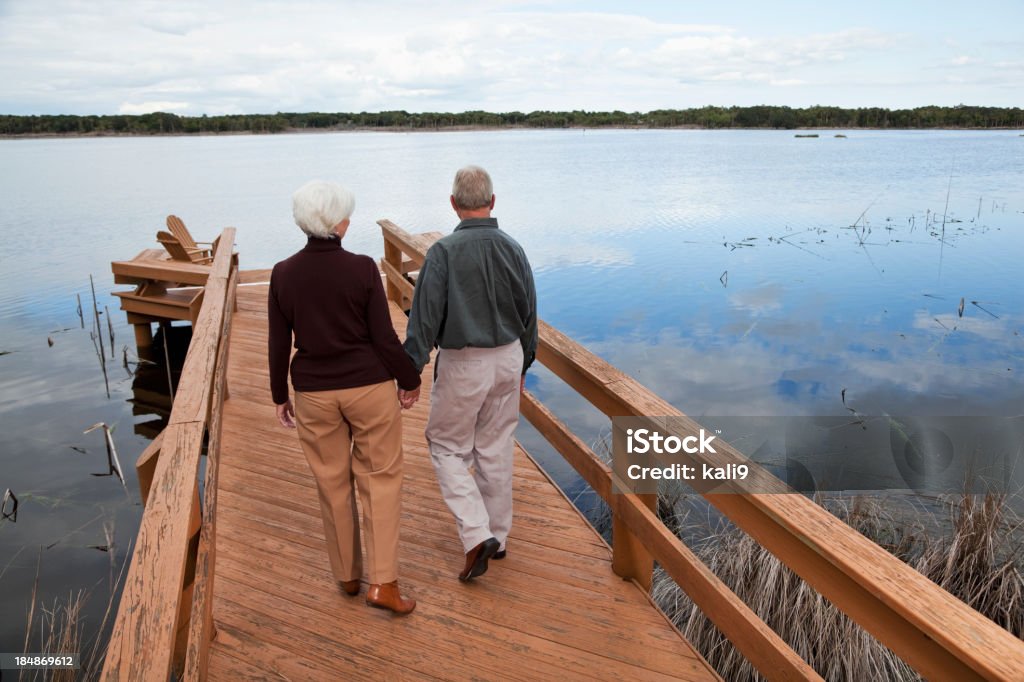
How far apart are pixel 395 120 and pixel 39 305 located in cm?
7975

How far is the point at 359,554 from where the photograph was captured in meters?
2.93

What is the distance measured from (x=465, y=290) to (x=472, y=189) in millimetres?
366

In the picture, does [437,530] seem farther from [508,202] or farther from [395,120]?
[395,120]

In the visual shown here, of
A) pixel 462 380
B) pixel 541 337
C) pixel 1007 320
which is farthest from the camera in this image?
pixel 1007 320

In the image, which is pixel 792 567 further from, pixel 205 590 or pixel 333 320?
pixel 205 590

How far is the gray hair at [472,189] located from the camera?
2.71 metres

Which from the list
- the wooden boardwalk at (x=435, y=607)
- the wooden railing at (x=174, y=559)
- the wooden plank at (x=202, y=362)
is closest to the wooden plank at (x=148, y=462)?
the wooden railing at (x=174, y=559)

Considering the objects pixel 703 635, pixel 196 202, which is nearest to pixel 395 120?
pixel 196 202

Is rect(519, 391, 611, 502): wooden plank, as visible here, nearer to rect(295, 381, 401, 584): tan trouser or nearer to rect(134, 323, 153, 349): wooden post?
rect(295, 381, 401, 584): tan trouser

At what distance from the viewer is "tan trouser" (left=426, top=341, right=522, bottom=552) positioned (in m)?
2.81

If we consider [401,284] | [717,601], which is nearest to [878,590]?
[717,601]

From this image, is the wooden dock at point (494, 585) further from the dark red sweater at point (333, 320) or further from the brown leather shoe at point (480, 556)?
the dark red sweater at point (333, 320)

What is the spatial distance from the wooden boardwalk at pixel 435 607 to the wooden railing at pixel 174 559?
29 cm

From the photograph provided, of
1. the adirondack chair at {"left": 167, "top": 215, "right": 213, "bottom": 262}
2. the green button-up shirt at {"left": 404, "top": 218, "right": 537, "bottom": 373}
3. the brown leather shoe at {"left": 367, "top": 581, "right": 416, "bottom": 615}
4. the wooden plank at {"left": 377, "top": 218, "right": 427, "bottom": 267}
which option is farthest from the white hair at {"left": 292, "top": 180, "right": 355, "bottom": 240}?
the adirondack chair at {"left": 167, "top": 215, "right": 213, "bottom": 262}
